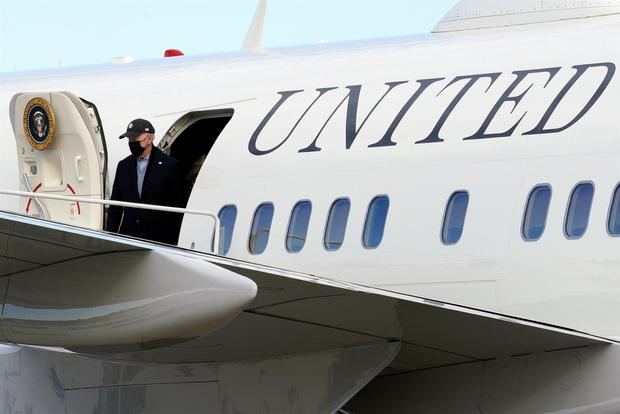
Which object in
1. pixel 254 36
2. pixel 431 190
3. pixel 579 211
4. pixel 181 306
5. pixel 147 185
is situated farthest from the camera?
pixel 254 36

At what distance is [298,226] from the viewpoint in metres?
10.5

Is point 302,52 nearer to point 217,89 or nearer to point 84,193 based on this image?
point 217,89

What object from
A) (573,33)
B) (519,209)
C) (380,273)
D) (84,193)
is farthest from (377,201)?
(84,193)

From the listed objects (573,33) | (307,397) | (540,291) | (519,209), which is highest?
(573,33)

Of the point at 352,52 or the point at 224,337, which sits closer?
the point at 224,337

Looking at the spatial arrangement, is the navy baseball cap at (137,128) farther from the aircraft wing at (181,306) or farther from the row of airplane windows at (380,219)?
the aircraft wing at (181,306)

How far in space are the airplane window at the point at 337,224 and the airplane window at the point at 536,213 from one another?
1.61 metres

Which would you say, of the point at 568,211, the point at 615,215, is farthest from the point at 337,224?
the point at 615,215

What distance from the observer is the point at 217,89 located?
11.7 m

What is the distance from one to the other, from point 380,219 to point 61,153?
361cm

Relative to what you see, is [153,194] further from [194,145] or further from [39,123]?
[39,123]

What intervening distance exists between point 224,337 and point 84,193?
4157mm

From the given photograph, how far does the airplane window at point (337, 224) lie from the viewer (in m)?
10.3

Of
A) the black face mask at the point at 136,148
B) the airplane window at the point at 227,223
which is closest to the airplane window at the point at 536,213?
the airplane window at the point at 227,223
